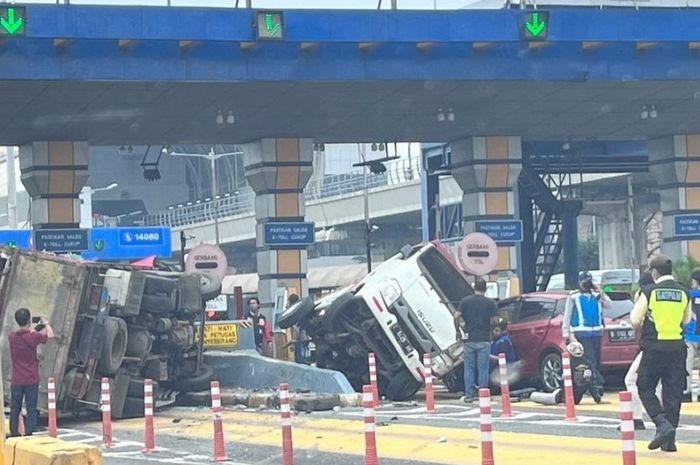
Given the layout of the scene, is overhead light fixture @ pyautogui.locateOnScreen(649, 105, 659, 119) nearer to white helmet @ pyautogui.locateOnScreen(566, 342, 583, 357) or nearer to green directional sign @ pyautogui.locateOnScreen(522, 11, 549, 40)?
green directional sign @ pyautogui.locateOnScreen(522, 11, 549, 40)

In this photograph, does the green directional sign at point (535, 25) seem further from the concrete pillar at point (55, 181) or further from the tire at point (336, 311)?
the concrete pillar at point (55, 181)

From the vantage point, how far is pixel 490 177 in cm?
3962

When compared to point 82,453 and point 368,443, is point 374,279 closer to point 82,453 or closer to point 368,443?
point 368,443

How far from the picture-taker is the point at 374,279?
24250mm

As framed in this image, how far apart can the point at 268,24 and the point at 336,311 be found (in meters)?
7.87

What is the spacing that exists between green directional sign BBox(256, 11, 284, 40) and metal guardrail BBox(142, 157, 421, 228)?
34704 millimetres

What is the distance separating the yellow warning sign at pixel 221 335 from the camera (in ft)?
89.6

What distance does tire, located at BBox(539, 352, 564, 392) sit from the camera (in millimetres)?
22766

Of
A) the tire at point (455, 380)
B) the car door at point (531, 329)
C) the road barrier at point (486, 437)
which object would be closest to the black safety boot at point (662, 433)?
the road barrier at point (486, 437)

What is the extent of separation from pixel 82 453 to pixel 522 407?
451 inches

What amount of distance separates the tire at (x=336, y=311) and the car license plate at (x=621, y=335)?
3.95 metres

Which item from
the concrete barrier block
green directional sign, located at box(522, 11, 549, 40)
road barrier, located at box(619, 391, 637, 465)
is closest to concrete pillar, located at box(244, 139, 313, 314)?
green directional sign, located at box(522, 11, 549, 40)

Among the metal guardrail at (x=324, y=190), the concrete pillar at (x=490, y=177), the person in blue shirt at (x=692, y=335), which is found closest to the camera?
the person in blue shirt at (x=692, y=335)

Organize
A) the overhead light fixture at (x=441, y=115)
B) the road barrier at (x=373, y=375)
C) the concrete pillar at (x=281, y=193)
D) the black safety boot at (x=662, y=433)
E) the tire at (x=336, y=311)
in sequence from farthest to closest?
1. the concrete pillar at (x=281, y=193)
2. the overhead light fixture at (x=441, y=115)
3. the tire at (x=336, y=311)
4. the road barrier at (x=373, y=375)
5. the black safety boot at (x=662, y=433)
